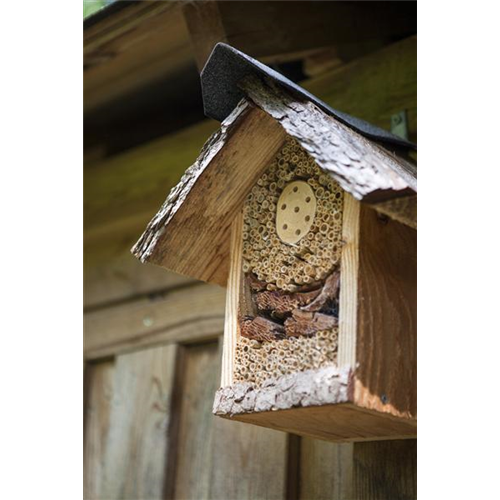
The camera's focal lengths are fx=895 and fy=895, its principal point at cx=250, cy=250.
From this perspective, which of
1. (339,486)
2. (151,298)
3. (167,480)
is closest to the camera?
(339,486)

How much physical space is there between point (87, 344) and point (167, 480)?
43cm

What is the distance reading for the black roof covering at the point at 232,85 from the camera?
1277mm

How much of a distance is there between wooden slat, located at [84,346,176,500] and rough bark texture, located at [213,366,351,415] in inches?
26.7

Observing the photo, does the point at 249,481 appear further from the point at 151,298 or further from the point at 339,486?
the point at 151,298

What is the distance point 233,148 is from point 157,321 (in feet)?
2.48

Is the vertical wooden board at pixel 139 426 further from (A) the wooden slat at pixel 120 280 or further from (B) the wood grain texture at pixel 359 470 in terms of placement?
(B) the wood grain texture at pixel 359 470

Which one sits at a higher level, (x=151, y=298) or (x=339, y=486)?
(x=151, y=298)

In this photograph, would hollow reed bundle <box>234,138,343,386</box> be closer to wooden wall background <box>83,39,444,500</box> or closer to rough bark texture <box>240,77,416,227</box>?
rough bark texture <box>240,77,416,227</box>

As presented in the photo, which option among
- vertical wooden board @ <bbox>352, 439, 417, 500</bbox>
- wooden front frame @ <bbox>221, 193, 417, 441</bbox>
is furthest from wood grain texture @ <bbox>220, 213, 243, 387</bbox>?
vertical wooden board @ <bbox>352, 439, 417, 500</bbox>

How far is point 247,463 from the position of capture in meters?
1.72

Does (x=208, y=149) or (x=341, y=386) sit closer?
(x=341, y=386)

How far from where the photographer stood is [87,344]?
7.05 feet

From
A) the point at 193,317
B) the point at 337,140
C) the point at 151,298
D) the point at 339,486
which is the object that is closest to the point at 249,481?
the point at 339,486

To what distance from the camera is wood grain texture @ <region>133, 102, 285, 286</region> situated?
1.35 metres
